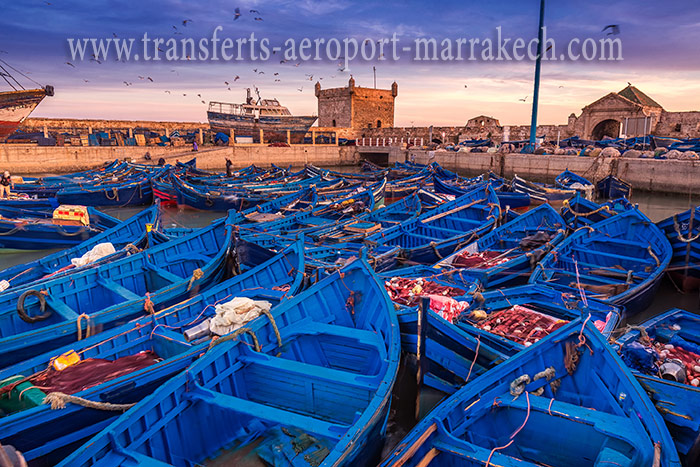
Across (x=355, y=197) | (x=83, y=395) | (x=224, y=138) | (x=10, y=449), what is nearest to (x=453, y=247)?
(x=355, y=197)

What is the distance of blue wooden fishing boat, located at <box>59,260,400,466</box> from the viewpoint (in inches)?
147

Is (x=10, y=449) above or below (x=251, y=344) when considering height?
above

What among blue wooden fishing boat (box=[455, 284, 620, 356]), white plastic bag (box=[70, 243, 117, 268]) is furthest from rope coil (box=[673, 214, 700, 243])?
white plastic bag (box=[70, 243, 117, 268])

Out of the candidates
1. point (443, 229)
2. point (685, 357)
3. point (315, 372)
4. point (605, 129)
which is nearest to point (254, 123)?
point (605, 129)

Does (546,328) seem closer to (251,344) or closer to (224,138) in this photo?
(251,344)

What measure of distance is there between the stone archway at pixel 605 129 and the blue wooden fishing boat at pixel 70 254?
41827 mm

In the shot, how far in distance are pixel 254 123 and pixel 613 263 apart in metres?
41.8

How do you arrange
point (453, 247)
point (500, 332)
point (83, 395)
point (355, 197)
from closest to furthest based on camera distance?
point (83, 395) < point (500, 332) < point (453, 247) < point (355, 197)

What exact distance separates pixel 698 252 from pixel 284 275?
9.34m

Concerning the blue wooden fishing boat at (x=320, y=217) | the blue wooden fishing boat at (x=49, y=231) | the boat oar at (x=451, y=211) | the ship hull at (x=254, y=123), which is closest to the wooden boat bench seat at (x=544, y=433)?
the blue wooden fishing boat at (x=320, y=217)

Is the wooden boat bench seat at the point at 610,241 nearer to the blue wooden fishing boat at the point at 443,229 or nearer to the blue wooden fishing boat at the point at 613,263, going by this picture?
the blue wooden fishing boat at the point at 613,263

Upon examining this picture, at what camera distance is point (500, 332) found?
6.07 m

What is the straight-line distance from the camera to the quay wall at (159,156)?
30594mm

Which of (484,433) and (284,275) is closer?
(484,433)
